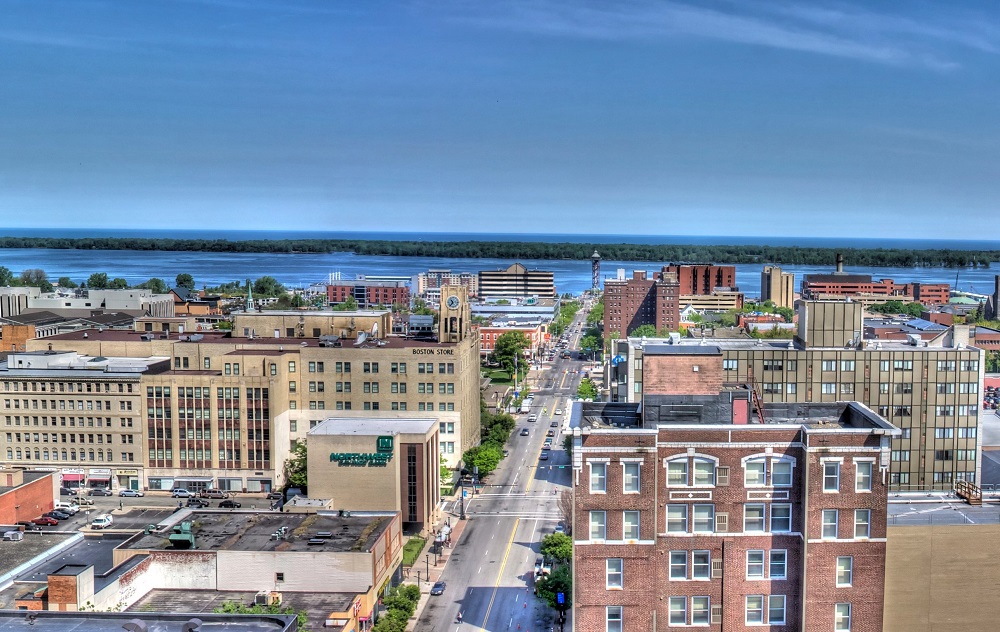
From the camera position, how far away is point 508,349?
605ft

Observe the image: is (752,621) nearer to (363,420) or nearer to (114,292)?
(363,420)

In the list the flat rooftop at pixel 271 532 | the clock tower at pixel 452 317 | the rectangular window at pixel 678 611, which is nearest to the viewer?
the rectangular window at pixel 678 611

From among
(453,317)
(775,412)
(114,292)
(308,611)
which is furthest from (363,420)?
(114,292)

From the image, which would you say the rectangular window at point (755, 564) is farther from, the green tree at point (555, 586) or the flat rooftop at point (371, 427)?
the flat rooftop at point (371, 427)

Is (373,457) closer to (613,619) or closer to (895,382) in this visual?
(895,382)

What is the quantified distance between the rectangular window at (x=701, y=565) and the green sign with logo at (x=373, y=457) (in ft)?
162

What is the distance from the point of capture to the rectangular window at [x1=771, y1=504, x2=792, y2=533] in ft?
110

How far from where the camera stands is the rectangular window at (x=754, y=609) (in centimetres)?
3388

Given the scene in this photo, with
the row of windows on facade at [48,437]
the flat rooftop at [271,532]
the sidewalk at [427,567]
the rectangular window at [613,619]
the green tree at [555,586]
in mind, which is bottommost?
the sidewalk at [427,567]

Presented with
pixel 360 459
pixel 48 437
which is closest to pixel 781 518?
pixel 360 459

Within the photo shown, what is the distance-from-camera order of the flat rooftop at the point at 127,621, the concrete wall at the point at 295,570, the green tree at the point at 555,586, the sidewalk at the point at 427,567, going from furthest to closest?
1. the sidewalk at the point at 427,567
2. the green tree at the point at 555,586
3. the concrete wall at the point at 295,570
4. the flat rooftop at the point at 127,621

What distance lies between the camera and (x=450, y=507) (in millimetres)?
94688

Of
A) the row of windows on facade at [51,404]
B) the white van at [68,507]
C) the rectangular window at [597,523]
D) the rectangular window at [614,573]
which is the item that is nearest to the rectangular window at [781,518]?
the rectangular window at [614,573]

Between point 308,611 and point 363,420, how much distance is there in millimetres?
35838
